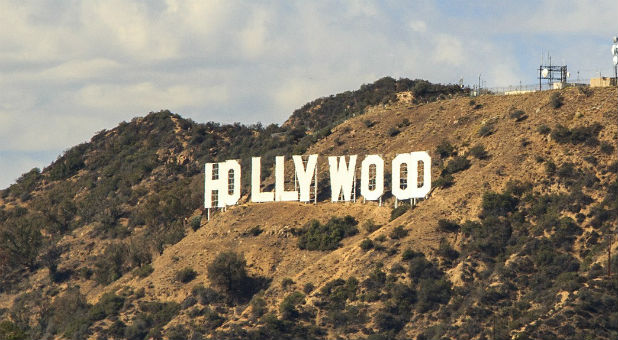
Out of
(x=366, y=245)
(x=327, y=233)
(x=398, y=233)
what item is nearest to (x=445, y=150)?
(x=398, y=233)

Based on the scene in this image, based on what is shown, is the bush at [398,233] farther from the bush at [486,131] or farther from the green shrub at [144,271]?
the green shrub at [144,271]

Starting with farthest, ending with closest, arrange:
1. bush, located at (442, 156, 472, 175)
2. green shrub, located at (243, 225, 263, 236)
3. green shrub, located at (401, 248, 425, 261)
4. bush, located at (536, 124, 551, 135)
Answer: green shrub, located at (243, 225, 263, 236) → bush, located at (442, 156, 472, 175) → bush, located at (536, 124, 551, 135) → green shrub, located at (401, 248, 425, 261)

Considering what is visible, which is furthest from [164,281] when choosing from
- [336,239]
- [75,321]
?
[336,239]

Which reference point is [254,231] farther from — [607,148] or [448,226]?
[607,148]

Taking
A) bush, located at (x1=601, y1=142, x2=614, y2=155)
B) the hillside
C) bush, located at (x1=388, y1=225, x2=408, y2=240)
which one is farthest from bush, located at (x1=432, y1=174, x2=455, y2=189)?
bush, located at (x1=601, y1=142, x2=614, y2=155)

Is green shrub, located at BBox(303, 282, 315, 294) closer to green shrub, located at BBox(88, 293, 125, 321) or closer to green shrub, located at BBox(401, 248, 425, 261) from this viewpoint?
green shrub, located at BBox(401, 248, 425, 261)

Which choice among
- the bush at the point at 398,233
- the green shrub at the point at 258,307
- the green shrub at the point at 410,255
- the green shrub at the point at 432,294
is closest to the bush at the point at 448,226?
the bush at the point at 398,233

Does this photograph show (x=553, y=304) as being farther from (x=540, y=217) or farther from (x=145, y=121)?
(x=145, y=121)
